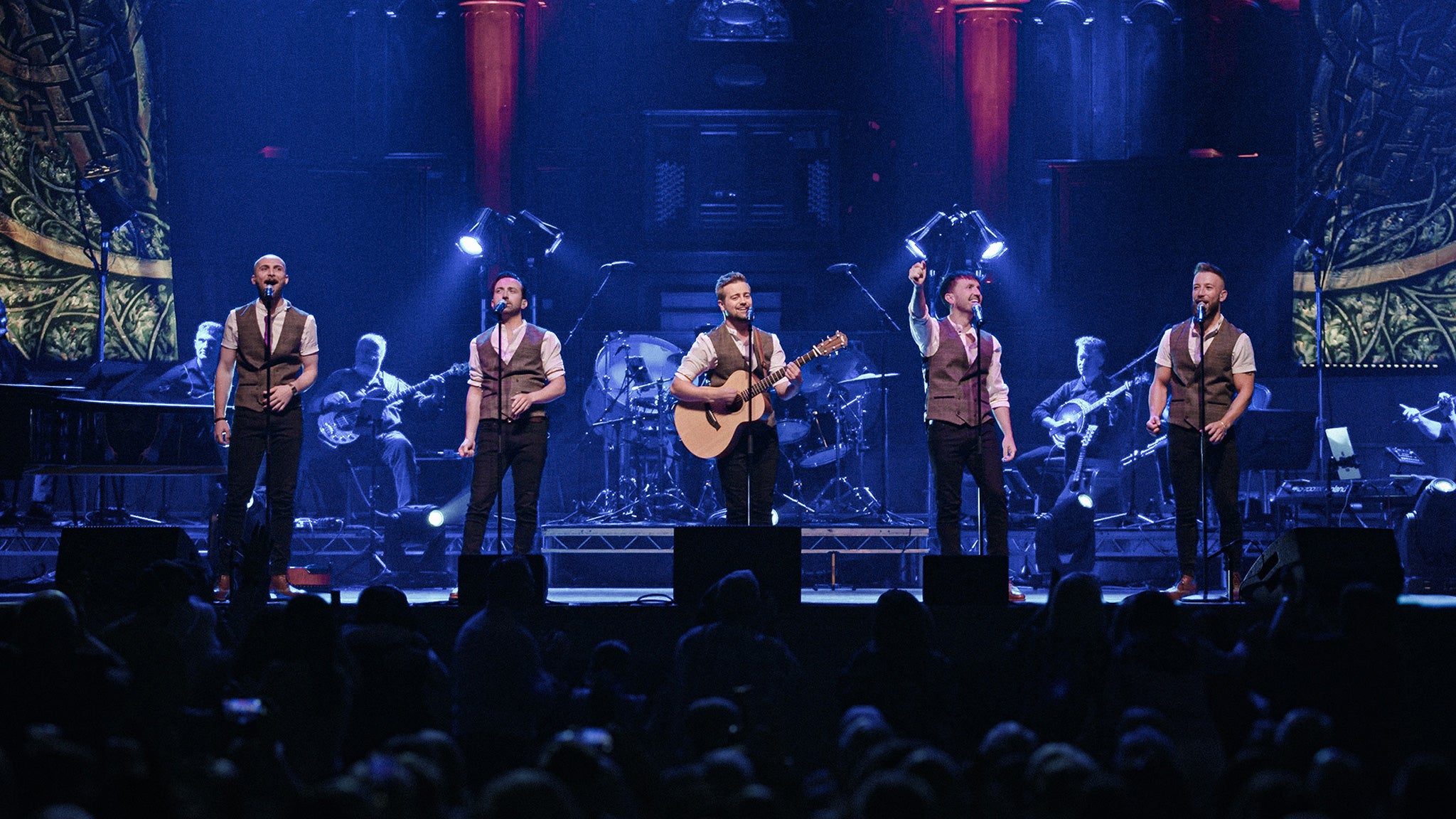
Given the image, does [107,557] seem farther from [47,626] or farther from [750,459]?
[750,459]

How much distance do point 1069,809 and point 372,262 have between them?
10866mm

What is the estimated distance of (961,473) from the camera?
27.1 feet

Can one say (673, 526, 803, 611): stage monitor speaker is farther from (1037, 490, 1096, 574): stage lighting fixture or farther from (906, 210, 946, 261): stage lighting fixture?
(906, 210, 946, 261): stage lighting fixture

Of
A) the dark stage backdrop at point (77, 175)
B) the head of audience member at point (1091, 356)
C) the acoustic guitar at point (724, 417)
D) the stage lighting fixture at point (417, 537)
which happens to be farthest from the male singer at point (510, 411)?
the dark stage backdrop at point (77, 175)

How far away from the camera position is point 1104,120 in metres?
14.2

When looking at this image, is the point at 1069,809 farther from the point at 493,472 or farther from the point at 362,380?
the point at 362,380

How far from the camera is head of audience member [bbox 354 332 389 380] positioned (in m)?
12.2

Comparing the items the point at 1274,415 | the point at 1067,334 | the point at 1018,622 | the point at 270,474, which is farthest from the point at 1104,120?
the point at 270,474

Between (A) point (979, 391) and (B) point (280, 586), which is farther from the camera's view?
(A) point (979, 391)

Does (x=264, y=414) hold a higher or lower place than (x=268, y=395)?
lower

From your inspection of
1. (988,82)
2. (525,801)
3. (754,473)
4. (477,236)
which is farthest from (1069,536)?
(525,801)

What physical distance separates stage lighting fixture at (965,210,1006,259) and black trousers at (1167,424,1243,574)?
3872mm

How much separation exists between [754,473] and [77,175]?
27.8 ft

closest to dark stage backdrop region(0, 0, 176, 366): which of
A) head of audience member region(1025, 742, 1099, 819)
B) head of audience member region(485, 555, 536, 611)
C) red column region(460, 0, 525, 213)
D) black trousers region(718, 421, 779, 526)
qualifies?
red column region(460, 0, 525, 213)
